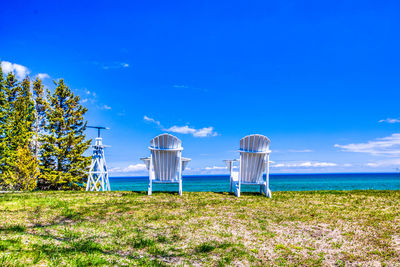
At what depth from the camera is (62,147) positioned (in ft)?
55.3

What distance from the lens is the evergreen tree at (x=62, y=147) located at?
1653 cm

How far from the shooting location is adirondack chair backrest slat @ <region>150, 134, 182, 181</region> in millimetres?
9562

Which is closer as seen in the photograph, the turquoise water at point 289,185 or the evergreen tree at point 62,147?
the evergreen tree at point 62,147

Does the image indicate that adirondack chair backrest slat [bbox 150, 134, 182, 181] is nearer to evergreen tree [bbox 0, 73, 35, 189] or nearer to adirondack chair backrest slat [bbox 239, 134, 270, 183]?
adirondack chair backrest slat [bbox 239, 134, 270, 183]

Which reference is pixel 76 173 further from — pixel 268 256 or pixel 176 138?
pixel 268 256


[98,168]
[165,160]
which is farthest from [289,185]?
[165,160]

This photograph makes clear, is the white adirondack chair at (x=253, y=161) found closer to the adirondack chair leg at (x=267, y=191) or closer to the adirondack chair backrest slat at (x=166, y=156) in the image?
the adirondack chair leg at (x=267, y=191)

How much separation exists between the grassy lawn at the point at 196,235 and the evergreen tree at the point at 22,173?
9765 mm

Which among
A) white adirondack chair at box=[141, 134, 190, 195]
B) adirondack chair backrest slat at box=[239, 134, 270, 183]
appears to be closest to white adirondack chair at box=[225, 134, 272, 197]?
adirondack chair backrest slat at box=[239, 134, 270, 183]

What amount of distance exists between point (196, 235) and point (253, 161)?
577cm

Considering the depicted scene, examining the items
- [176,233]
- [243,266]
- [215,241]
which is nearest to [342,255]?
[243,266]

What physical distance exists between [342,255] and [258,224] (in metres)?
1.80

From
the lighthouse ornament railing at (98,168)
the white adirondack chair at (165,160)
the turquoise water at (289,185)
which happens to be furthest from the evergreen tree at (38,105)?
the turquoise water at (289,185)

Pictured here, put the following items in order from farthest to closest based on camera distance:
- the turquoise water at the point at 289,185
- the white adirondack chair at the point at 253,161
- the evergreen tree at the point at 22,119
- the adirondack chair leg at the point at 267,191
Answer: the turquoise water at the point at 289,185 < the evergreen tree at the point at 22,119 < the white adirondack chair at the point at 253,161 < the adirondack chair leg at the point at 267,191
